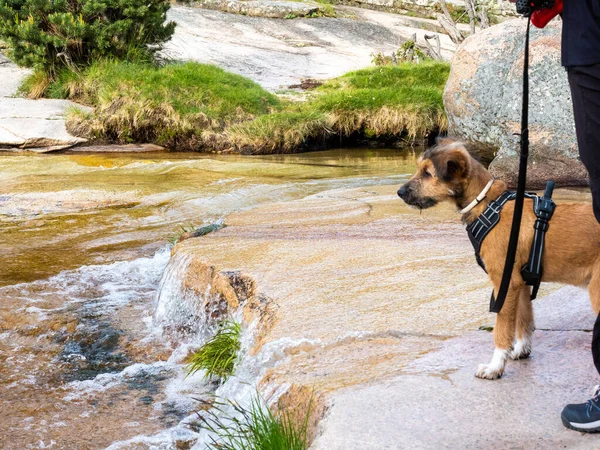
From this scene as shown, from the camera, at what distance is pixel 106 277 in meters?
7.71

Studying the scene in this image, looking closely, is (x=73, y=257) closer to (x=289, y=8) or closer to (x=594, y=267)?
(x=594, y=267)

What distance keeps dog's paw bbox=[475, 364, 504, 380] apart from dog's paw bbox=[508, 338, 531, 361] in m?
0.24

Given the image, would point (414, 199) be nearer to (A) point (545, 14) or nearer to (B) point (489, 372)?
(B) point (489, 372)

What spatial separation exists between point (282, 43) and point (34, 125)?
11727mm

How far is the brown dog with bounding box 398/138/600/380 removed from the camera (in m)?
3.64

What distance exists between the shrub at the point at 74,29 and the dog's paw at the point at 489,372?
1493 centimetres

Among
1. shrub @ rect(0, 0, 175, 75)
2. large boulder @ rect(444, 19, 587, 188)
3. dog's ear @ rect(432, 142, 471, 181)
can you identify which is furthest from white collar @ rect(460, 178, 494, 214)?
shrub @ rect(0, 0, 175, 75)

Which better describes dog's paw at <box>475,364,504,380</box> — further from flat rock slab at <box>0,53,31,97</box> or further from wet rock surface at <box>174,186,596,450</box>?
flat rock slab at <box>0,53,31,97</box>

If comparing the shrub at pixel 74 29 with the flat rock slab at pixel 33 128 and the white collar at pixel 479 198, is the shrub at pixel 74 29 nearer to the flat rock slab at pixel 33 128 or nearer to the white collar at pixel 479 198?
the flat rock slab at pixel 33 128

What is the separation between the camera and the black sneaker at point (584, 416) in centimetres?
306

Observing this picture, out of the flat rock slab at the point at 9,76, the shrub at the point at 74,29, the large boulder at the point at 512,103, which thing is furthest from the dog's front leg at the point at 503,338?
the flat rock slab at the point at 9,76

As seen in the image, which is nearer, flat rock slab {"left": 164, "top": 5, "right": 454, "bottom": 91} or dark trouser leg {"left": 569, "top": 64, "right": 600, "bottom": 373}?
dark trouser leg {"left": 569, "top": 64, "right": 600, "bottom": 373}

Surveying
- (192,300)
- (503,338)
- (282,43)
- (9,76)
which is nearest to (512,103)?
(192,300)

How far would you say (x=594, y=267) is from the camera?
3.59 m
